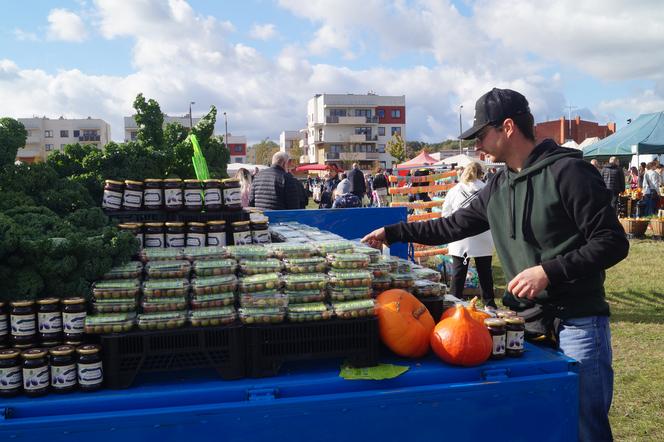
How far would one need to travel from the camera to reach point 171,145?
5.13m

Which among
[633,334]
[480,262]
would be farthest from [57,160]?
[633,334]

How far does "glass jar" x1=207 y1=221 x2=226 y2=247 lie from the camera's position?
3396 millimetres

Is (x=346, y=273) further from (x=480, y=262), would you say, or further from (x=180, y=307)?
(x=480, y=262)

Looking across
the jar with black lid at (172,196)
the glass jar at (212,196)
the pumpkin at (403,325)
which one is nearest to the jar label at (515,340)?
the pumpkin at (403,325)

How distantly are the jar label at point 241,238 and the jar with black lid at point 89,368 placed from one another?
127 centimetres

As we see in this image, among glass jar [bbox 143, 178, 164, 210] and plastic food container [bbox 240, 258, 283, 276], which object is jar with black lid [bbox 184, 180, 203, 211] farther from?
plastic food container [bbox 240, 258, 283, 276]

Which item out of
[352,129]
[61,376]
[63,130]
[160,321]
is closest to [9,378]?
[61,376]

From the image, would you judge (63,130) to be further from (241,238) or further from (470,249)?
(241,238)

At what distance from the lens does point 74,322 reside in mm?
2350

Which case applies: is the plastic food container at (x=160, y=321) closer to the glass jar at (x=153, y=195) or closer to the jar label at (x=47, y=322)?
the jar label at (x=47, y=322)

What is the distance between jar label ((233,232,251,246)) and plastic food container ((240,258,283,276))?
720mm

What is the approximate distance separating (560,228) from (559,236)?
37 mm

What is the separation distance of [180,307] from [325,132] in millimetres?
87402

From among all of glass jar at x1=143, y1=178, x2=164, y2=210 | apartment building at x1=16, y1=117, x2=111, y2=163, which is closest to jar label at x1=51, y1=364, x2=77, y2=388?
glass jar at x1=143, y1=178, x2=164, y2=210
